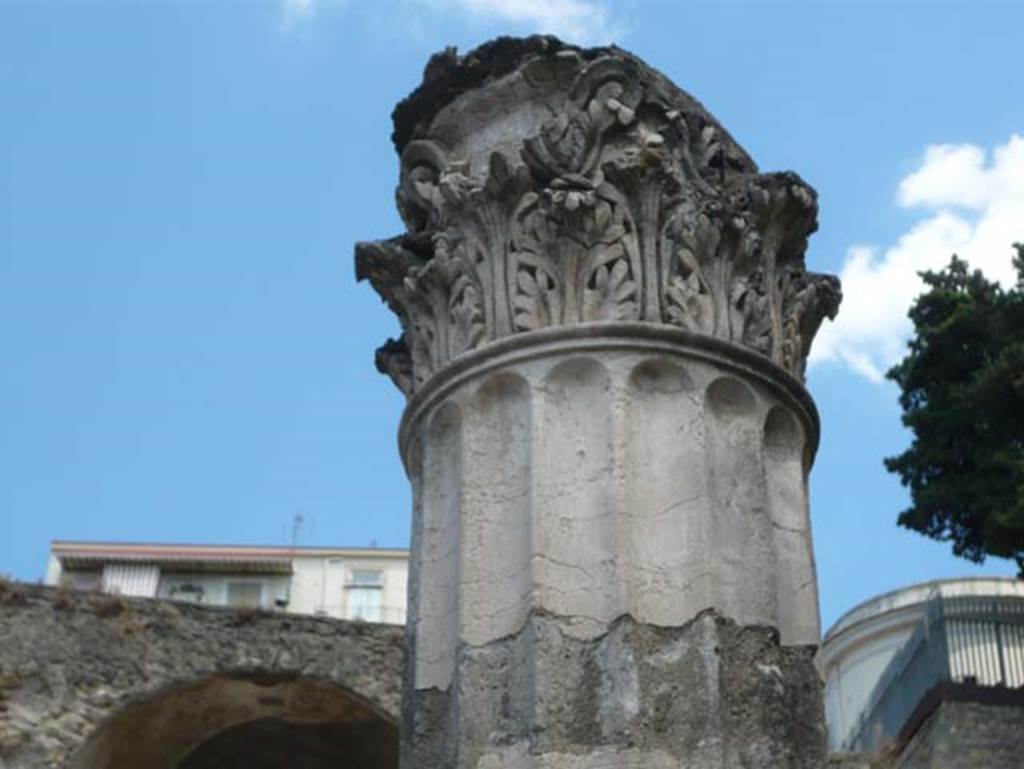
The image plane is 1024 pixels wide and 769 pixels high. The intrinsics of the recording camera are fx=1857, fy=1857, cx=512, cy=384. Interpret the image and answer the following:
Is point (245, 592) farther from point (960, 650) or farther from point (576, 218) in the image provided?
point (576, 218)

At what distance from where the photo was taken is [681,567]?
427 cm

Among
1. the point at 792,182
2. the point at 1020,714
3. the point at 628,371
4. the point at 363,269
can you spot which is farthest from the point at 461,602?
the point at 1020,714

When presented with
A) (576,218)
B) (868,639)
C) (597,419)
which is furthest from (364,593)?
(597,419)

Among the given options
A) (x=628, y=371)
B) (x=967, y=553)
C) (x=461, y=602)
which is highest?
(x=967, y=553)

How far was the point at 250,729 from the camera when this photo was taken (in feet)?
51.8

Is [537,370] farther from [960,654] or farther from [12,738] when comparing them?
[960,654]

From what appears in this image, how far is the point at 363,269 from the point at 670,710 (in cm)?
173

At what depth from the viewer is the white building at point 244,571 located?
4347 cm

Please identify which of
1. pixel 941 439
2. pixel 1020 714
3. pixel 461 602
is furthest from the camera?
pixel 941 439

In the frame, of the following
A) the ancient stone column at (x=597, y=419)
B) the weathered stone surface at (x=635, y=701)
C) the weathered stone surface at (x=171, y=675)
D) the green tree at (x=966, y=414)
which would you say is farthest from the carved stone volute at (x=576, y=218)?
the green tree at (x=966, y=414)

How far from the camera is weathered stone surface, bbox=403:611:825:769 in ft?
13.1

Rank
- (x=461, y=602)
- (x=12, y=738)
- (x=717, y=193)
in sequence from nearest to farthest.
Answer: (x=461, y=602), (x=717, y=193), (x=12, y=738)

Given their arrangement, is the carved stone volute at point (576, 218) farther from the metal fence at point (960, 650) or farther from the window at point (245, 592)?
the window at point (245, 592)

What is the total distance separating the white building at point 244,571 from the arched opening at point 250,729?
89.0 ft
